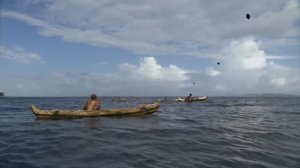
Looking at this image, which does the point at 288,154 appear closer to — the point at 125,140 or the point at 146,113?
the point at 125,140

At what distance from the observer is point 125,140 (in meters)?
13.6

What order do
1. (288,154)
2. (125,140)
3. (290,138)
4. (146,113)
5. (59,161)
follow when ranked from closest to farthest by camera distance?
(59,161) → (288,154) → (125,140) → (290,138) → (146,113)

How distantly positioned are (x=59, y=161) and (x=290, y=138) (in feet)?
38.0

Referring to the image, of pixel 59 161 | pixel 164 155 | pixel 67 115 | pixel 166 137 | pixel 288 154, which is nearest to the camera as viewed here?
pixel 59 161

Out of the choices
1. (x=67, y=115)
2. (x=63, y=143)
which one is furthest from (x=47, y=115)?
(x=63, y=143)

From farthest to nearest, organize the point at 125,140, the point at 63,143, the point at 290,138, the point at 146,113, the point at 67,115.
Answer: the point at 146,113 < the point at 67,115 < the point at 290,138 < the point at 125,140 < the point at 63,143

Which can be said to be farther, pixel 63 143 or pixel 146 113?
pixel 146 113

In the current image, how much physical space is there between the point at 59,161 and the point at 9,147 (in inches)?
137

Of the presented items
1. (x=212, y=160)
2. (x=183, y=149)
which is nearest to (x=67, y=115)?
(x=183, y=149)

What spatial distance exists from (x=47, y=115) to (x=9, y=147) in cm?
1035

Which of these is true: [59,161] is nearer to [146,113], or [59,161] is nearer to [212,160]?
[212,160]

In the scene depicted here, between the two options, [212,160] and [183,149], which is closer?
[212,160]

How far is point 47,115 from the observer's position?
22172 mm

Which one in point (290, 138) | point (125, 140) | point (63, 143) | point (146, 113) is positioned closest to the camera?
point (63, 143)
